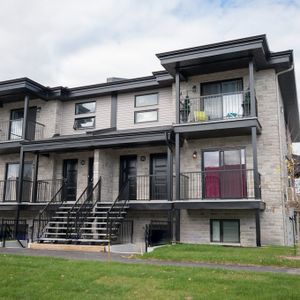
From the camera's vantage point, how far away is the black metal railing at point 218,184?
47.1 ft

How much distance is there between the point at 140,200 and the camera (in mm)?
15992

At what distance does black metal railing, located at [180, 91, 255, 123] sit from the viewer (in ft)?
48.7

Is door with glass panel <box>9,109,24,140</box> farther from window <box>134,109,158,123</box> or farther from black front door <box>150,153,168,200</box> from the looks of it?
black front door <box>150,153,168,200</box>

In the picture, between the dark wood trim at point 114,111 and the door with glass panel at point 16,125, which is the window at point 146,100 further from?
the door with glass panel at point 16,125

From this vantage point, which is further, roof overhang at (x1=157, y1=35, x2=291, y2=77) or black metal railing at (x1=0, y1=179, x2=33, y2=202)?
black metal railing at (x1=0, y1=179, x2=33, y2=202)

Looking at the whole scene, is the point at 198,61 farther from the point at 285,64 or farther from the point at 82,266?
the point at 82,266

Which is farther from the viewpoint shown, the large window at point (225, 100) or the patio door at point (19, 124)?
the patio door at point (19, 124)

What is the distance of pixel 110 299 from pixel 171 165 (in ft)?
29.4

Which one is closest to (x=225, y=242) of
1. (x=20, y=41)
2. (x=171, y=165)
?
(x=171, y=165)

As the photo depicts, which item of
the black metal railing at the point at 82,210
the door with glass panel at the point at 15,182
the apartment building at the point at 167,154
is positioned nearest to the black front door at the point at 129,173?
the apartment building at the point at 167,154

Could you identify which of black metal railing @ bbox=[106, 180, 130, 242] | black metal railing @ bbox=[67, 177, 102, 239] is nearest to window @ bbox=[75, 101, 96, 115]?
black metal railing @ bbox=[67, 177, 102, 239]

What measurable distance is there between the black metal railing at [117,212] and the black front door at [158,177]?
43.4 inches

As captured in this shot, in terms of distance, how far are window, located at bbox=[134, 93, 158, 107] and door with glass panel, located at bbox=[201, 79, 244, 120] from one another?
245cm

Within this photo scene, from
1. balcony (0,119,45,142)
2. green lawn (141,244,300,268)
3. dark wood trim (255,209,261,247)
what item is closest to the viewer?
green lawn (141,244,300,268)
